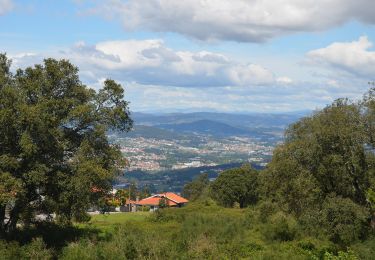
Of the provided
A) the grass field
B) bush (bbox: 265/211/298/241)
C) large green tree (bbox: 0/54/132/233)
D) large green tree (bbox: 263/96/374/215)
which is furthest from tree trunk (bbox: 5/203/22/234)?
bush (bbox: 265/211/298/241)

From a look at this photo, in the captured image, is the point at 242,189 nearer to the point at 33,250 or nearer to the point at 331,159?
the point at 331,159

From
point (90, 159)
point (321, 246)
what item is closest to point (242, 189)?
point (321, 246)

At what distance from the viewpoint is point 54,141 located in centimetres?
A: 3034

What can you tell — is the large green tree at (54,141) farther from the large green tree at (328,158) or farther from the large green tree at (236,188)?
the large green tree at (236,188)

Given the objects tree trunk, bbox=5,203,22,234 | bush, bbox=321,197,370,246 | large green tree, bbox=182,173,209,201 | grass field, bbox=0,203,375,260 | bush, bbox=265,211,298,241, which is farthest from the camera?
large green tree, bbox=182,173,209,201

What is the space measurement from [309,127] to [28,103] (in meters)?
19.1

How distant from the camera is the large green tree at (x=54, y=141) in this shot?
2881cm

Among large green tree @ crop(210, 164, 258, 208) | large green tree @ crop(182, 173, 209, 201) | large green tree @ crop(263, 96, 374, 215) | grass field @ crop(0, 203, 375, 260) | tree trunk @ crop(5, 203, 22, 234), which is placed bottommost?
large green tree @ crop(182, 173, 209, 201)

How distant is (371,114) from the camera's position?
32000 mm

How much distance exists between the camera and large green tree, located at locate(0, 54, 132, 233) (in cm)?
2881

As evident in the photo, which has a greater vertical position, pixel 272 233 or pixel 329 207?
pixel 329 207

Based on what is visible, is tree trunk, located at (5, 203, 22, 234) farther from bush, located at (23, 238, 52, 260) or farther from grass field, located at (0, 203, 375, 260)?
bush, located at (23, 238, 52, 260)

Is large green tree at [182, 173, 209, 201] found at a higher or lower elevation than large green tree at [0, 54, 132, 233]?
lower

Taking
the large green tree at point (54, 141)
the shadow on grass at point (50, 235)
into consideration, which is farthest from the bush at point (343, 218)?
the shadow on grass at point (50, 235)
